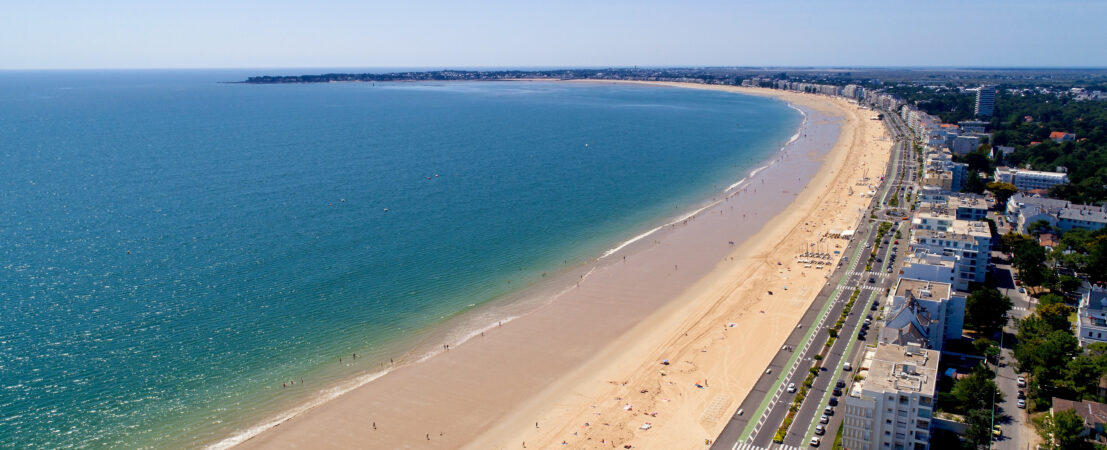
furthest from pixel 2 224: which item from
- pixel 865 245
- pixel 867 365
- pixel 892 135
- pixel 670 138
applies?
pixel 892 135

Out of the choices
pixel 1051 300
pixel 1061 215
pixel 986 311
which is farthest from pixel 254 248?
pixel 1061 215

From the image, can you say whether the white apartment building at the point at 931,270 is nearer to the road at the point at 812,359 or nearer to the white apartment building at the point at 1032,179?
the road at the point at 812,359

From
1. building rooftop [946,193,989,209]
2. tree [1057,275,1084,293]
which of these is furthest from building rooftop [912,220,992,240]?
building rooftop [946,193,989,209]

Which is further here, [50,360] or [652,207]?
[652,207]

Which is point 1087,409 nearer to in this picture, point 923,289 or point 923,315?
point 923,315

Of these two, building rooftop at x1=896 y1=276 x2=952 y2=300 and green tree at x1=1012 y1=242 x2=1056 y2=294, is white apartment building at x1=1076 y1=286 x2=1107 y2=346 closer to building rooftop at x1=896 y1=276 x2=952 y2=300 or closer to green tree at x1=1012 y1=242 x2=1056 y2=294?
green tree at x1=1012 y1=242 x2=1056 y2=294

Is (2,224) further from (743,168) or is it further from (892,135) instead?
(892,135)
